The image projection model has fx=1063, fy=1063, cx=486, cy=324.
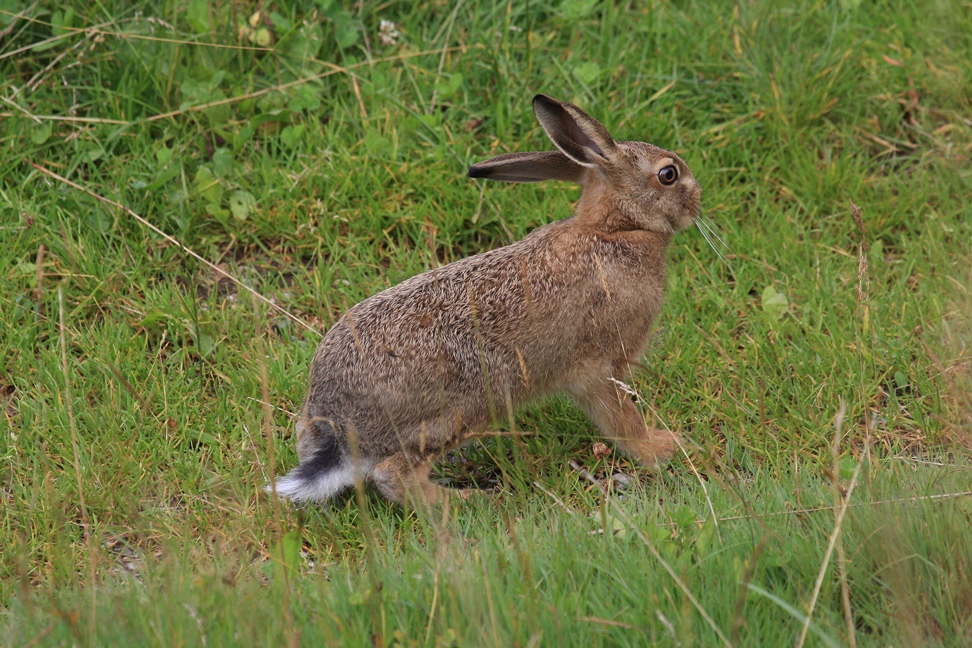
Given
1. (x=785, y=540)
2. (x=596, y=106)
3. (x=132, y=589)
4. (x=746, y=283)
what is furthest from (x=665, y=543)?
(x=596, y=106)

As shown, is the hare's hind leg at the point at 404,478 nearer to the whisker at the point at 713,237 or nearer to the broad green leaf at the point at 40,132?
the whisker at the point at 713,237

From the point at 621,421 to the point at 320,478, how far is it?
1.33 m

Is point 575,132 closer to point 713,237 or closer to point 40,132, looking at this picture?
point 713,237

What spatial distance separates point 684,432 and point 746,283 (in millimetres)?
1071

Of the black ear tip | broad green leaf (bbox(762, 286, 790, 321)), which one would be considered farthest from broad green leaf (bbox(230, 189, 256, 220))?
broad green leaf (bbox(762, 286, 790, 321))

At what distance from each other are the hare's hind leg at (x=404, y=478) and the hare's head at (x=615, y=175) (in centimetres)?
127

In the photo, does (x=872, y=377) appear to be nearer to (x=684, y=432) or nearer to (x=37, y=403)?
(x=684, y=432)

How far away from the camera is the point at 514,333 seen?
14.2 ft

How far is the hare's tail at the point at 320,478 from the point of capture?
4094 mm

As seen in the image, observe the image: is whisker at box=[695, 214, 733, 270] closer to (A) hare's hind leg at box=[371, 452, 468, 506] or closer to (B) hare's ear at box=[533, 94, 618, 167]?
(B) hare's ear at box=[533, 94, 618, 167]

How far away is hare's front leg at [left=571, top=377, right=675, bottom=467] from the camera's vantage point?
455 centimetres

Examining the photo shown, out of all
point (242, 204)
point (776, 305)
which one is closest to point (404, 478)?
point (776, 305)

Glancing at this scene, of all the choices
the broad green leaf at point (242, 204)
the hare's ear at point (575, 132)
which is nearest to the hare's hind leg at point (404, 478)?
the hare's ear at point (575, 132)

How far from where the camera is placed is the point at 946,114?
614cm
